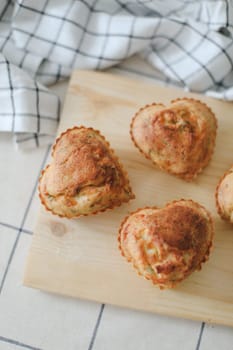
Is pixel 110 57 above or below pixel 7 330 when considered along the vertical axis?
above

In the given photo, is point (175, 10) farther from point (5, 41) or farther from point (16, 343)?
point (16, 343)

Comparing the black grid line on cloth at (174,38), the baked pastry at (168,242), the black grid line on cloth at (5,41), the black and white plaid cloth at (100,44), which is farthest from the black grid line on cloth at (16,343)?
the black grid line on cloth at (174,38)

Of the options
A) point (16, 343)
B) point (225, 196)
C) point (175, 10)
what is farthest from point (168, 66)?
point (16, 343)

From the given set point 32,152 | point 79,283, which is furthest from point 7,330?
point 32,152

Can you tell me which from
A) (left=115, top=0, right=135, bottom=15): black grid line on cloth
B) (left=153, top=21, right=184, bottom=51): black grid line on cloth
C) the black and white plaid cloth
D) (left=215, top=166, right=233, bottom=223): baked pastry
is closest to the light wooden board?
(left=215, top=166, right=233, bottom=223): baked pastry

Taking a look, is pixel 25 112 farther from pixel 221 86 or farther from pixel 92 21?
pixel 221 86

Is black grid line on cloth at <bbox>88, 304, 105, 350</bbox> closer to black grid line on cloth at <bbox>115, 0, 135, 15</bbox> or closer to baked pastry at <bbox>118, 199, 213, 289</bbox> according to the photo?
baked pastry at <bbox>118, 199, 213, 289</bbox>
